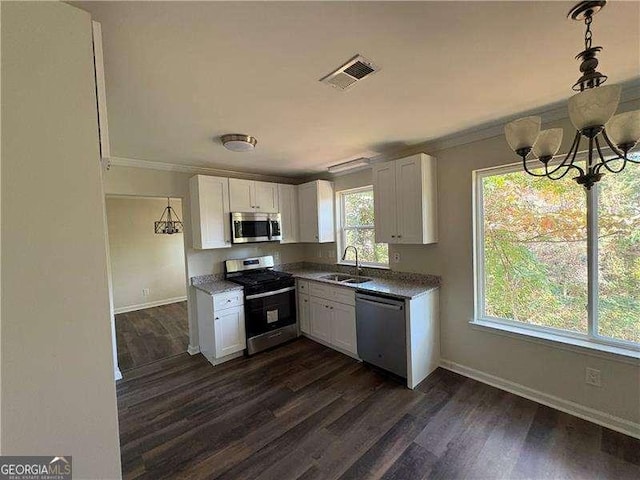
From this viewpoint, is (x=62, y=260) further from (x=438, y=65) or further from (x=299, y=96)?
(x=438, y=65)

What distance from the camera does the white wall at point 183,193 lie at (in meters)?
3.11

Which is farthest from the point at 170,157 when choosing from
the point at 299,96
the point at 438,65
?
the point at 438,65

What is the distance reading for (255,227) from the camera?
3783mm

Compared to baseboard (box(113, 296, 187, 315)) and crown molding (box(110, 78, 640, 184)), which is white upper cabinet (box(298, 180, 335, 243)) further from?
baseboard (box(113, 296, 187, 315))

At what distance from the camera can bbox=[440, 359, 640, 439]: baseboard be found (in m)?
1.99

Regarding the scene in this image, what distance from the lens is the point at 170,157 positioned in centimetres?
311

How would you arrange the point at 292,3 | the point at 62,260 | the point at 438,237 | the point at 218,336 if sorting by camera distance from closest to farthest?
the point at 62,260
the point at 292,3
the point at 438,237
the point at 218,336

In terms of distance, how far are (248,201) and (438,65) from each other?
2820mm

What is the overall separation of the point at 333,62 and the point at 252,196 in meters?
2.58

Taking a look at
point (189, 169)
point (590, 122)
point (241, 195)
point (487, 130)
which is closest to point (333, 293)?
point (241, 195)

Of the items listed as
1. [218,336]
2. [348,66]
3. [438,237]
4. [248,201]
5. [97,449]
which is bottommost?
[218,336]

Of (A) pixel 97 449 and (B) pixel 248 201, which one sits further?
(B) pixel 248 201

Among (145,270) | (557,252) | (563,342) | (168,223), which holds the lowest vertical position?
(563,342)

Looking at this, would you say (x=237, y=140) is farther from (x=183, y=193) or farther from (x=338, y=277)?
(x=338, y=277)
